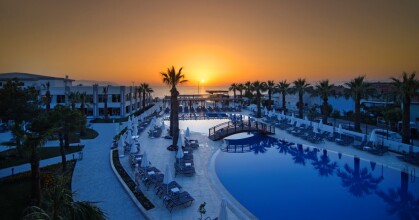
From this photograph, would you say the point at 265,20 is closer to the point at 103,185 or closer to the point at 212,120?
the point at 212,120

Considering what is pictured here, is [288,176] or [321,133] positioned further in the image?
[321,133]

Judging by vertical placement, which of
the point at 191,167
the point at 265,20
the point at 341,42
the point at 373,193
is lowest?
the point at 373,193

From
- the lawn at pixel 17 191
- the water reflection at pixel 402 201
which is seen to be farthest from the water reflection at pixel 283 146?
the lawn at pixel 17 191

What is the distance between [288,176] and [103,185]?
38.2 feet

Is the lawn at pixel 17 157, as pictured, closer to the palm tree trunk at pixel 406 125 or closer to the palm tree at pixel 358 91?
the palm tree trunk at pixel 406 125

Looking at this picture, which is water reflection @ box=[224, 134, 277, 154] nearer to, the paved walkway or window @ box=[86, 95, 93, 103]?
the paved walkway

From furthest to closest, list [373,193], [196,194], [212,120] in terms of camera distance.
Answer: [212,120] → [373,193] → [196,194]

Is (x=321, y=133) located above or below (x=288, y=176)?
above

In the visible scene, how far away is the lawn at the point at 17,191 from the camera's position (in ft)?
37.4

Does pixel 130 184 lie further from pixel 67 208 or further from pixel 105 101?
pixel 105 101

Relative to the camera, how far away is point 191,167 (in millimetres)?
15789

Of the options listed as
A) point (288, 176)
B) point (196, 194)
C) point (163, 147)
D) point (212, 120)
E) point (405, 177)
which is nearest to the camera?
point (196, 194)

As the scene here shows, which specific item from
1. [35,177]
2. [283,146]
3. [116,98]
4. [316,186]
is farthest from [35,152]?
[116,98]

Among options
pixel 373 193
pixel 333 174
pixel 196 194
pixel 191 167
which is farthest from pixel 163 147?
pixel 373 193
